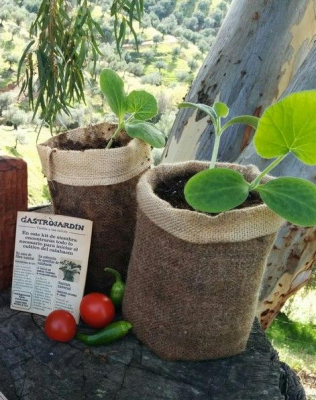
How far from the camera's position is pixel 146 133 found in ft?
3.28

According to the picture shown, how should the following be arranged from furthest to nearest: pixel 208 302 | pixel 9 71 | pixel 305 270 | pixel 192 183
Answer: pixel 9 71 < pixel 305 270 < pixel 208 302 < pixel 192 183

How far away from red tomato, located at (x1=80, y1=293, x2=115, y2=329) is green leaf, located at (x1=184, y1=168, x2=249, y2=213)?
34cm

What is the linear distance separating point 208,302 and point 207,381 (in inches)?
6.0

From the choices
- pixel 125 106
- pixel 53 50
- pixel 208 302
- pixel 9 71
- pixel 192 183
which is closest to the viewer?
pixel 192 183

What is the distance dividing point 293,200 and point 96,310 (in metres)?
0.44

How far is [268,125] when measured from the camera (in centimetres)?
79

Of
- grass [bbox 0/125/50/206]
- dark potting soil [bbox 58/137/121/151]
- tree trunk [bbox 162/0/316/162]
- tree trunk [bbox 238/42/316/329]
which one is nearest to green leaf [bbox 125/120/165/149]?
dark potting soil [bbox 58/137/121/151]

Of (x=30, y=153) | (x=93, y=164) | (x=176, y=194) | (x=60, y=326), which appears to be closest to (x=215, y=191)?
(x=176, y=194)

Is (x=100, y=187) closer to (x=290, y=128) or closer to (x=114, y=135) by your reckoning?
(x=114, y=135)

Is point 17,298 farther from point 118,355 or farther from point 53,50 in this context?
point 53,50

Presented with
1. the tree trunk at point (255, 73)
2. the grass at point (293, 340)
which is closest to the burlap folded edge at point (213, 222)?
the tree trunk at point (255, 73)

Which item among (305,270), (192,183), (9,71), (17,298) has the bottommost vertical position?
(9,71)

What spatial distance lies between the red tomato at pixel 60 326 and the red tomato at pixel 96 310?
0.11 feet

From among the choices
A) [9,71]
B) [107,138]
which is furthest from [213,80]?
[9,71]
